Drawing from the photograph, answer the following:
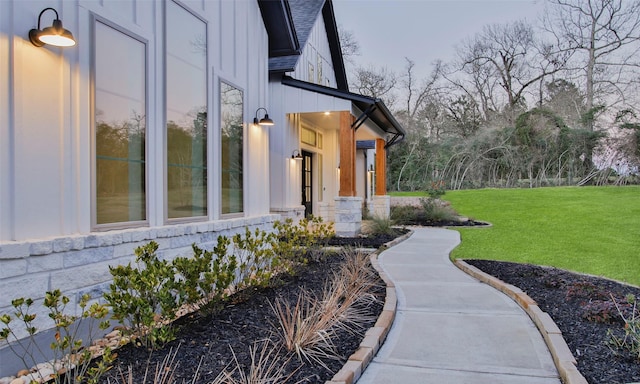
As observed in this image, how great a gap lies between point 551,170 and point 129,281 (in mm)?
23580

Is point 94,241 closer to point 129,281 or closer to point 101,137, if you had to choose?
point 129,281

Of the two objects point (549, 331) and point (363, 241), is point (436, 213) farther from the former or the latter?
point (549, 331)

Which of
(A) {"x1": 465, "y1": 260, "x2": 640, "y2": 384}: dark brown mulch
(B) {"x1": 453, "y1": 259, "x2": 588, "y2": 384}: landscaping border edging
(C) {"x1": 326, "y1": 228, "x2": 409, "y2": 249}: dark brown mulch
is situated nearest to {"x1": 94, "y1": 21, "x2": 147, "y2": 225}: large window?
(B) {"x1": 453, "y1": 259, "x2": 588, "y2": 384}: landscaping border edging

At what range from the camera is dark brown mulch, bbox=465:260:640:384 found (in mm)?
2855

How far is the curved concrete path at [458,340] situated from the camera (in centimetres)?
288

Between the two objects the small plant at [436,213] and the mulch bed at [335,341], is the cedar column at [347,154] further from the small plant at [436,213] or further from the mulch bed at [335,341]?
the small plant at [436,213]

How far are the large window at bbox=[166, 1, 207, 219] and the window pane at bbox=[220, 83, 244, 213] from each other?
475 mm

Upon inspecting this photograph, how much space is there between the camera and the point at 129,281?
3219 mm

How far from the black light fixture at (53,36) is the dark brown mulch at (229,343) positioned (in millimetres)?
2478

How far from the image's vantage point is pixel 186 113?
4.86 metres

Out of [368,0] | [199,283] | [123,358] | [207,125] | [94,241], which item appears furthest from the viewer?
[368,0]

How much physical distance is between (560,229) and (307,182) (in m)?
7.51

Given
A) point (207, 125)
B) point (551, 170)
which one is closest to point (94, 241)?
point (207, 125)

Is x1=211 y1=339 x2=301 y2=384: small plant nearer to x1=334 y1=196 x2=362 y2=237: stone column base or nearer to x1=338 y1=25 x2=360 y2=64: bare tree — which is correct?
x1=334 y1=196 x2=362 y2=237: stone column base
